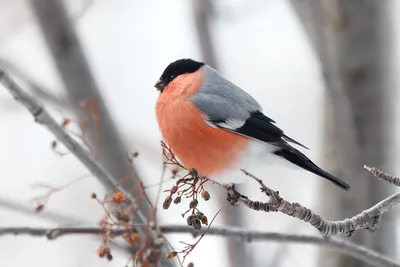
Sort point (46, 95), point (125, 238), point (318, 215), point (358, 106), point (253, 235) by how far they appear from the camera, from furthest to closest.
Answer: point (358, 106)
point (46, 95)
point (253, 235)
point (125, 238)
point (318, 215)

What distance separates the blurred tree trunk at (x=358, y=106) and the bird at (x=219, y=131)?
2.37 feet

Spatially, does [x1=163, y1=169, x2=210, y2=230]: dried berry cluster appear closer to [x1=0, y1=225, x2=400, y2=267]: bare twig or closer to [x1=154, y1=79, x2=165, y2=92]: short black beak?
[x1=0, y1=225, x2=400, y2=267]: bare twig

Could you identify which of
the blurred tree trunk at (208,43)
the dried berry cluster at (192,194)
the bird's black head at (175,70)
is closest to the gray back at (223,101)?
the bird's black head at (175,70)

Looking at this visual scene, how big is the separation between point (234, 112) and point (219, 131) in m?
0.08

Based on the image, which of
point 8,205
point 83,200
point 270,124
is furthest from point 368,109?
point 83,200

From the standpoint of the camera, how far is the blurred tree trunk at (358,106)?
207cm

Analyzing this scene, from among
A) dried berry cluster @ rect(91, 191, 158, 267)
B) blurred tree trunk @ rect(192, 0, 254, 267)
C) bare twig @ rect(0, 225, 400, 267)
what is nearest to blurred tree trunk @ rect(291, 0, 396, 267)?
blurred tree trunk @ rect(192, 0, 254, 267)

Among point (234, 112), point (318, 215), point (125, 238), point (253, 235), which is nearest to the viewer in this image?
point (318, 215)

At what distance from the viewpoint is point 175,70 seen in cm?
158

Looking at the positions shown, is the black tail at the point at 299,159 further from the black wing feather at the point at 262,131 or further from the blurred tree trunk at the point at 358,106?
the blurred tree trunk at the point at 358,106

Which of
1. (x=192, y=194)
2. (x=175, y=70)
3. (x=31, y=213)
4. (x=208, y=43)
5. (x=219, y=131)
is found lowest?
(x=31, y=213)

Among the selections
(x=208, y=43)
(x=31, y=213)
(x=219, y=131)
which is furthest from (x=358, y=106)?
(x=31, y=213)

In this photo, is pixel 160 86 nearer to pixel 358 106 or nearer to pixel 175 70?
pixel 175 70

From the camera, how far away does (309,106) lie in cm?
397
